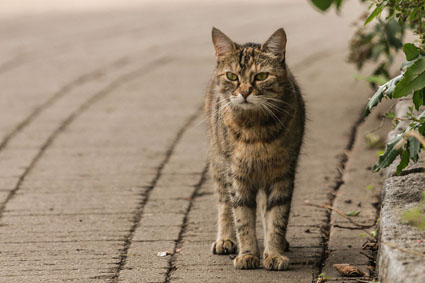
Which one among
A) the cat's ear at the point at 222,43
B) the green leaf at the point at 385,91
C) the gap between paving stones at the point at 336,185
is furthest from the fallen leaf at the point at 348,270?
the cat's ear at the point at 222,43

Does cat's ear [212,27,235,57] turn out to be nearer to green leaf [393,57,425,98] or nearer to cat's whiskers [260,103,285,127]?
cat's whiskers [260,103,285,127]

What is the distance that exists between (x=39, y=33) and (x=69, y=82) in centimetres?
421

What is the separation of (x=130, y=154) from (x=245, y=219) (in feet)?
7.97

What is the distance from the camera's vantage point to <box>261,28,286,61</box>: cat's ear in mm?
4785

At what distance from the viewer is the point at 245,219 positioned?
4820 mm

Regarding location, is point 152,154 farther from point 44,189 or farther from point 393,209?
point 393,209

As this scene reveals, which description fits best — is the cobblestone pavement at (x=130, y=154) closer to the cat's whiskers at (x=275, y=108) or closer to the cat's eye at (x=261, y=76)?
the cat's whiskers at (x=275, y=108)

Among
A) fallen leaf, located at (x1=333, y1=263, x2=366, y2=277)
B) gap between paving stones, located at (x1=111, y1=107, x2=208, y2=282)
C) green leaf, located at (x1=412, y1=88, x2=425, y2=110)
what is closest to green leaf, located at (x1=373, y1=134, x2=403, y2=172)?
green leaf, located at (x1=412, y1=88, x2=425, y2=110)

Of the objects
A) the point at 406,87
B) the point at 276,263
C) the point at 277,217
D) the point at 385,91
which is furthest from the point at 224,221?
the point at 406,87

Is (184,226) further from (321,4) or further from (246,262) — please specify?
(321,4)

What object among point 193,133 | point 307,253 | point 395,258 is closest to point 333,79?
point 193,133

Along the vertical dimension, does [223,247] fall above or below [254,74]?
below

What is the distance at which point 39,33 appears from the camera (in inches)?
534

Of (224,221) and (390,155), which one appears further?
(224,221)
